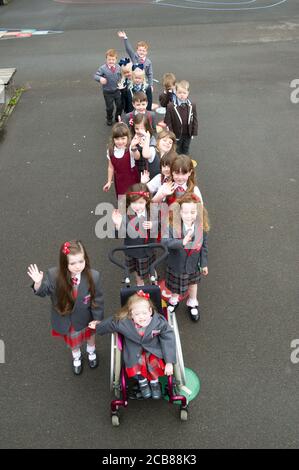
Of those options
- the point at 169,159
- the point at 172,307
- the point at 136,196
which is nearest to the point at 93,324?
the point at 172,307

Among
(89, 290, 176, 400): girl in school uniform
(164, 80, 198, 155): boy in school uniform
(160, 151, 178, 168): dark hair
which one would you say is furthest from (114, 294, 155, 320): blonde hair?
(164, 80, 198, 155): boy in school uniform

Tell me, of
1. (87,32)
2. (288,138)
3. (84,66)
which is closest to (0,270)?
(288,138)

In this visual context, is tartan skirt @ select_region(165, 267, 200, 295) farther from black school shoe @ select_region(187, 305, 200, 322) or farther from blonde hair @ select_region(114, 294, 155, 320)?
blonde hair @ select_region(114, 294, 155, 320)

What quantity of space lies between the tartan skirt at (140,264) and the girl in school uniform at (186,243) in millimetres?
225

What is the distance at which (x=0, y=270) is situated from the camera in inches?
193

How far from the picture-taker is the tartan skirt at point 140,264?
4.14 m

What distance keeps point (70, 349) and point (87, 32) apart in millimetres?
12619

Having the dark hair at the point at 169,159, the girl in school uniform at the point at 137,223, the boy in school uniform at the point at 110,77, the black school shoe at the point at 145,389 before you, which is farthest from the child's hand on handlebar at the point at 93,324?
the boy in school uniform at the point at 110,77

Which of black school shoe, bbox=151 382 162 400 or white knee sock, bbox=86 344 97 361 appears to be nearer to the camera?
black school shoe, bbox=151 382 162 400

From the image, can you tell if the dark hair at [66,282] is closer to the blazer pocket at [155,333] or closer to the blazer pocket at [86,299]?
the blazer pocket at [86,299]

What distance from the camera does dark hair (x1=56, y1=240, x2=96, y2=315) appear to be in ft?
10.5

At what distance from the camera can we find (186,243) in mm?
3711

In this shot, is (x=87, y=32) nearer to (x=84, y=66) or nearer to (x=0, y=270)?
(x=84, y=66)

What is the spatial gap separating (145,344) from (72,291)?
0.69 m
